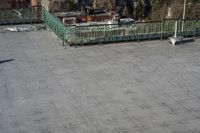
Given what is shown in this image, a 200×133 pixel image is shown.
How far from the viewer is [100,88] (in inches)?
631

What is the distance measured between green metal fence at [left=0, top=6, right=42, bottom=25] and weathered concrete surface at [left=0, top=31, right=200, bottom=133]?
4.02 metres

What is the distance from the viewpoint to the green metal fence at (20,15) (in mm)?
26250

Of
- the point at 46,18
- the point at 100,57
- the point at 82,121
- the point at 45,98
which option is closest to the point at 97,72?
the point at 100,57

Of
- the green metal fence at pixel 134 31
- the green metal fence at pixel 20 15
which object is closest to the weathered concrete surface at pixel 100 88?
the green metal fence at pixel 134 31

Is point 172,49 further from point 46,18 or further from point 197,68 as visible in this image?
point 46,18

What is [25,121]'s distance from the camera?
1334cm

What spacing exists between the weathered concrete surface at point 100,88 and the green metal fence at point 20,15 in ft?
13.2

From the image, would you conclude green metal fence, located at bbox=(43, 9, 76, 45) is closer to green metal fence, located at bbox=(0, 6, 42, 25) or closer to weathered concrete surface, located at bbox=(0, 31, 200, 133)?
weathered concrete surface, located at bbox=(0, 31, 200, 133)

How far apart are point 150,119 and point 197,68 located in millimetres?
5526

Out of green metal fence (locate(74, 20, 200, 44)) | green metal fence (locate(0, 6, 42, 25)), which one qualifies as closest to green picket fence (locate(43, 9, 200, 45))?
green metal fence (locate(74, 20, 200, 44))

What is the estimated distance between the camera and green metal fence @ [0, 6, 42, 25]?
26250mm

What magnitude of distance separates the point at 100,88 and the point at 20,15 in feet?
39.1

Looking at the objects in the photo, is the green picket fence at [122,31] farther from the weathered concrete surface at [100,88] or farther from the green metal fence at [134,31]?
the weathered concrete surface at [100,88]

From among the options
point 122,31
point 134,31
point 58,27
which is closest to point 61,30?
point 58,27
